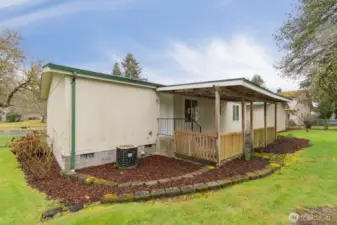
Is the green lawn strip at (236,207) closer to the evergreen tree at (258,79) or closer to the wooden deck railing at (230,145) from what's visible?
the wooden deck railing at (230,145)

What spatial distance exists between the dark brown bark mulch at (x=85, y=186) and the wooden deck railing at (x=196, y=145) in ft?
1.99

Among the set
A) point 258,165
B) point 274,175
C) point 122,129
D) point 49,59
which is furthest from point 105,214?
point 49,59

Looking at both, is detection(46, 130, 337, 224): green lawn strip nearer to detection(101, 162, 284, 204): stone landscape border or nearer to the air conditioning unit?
detection(101, 162, 284, 204): stone landscape border

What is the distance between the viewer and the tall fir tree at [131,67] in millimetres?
38125

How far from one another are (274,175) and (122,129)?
4822 millimetres

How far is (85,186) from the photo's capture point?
4375 mm

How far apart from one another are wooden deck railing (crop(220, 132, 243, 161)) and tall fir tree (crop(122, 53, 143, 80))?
110ft

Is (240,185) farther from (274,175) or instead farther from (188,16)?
(188,16)

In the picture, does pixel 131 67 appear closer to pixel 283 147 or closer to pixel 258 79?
pixel 258 79

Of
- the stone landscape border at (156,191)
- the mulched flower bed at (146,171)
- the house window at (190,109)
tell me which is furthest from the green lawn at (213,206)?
the house window at (190,109)

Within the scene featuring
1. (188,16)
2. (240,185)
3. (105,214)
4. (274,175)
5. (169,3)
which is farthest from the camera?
(188,16)

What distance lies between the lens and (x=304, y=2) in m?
8.62

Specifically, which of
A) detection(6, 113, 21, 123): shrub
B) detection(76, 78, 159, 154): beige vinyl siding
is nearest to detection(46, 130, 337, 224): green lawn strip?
detection(76, 78, 159, 154): beige vinyl siding

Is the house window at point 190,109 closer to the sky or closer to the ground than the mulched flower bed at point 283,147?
closer to the sky
